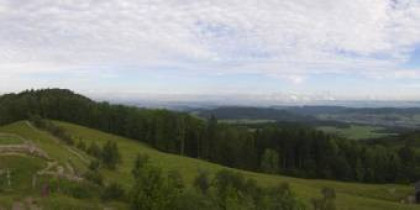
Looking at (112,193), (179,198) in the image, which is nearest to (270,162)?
(112,193)

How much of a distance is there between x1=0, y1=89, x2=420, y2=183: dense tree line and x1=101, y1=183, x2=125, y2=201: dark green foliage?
7273cm

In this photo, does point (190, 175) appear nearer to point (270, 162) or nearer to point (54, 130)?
point (54, 130)

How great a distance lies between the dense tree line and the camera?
119 metres

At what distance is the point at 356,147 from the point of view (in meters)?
126

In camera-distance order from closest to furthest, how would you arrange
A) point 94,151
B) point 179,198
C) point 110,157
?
point 179,198
point 110,157
point 94,151

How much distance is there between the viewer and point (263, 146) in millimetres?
134375

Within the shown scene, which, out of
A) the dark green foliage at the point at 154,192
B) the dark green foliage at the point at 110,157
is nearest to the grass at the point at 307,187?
the dark green foliage at the point at 110,157

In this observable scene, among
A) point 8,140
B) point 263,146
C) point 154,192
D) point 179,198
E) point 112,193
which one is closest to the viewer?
point 179,198

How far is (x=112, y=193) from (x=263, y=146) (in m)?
88.3

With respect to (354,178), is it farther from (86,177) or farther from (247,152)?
(86,177)

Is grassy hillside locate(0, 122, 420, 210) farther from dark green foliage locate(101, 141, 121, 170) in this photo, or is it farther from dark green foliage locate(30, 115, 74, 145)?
dark green foliage locate(30, 115, 74, 145)

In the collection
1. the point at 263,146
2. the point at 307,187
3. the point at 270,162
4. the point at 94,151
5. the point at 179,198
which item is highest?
the point at 179,198

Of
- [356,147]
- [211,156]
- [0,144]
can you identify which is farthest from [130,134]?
[0,144]

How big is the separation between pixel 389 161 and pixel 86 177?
83.9 m
